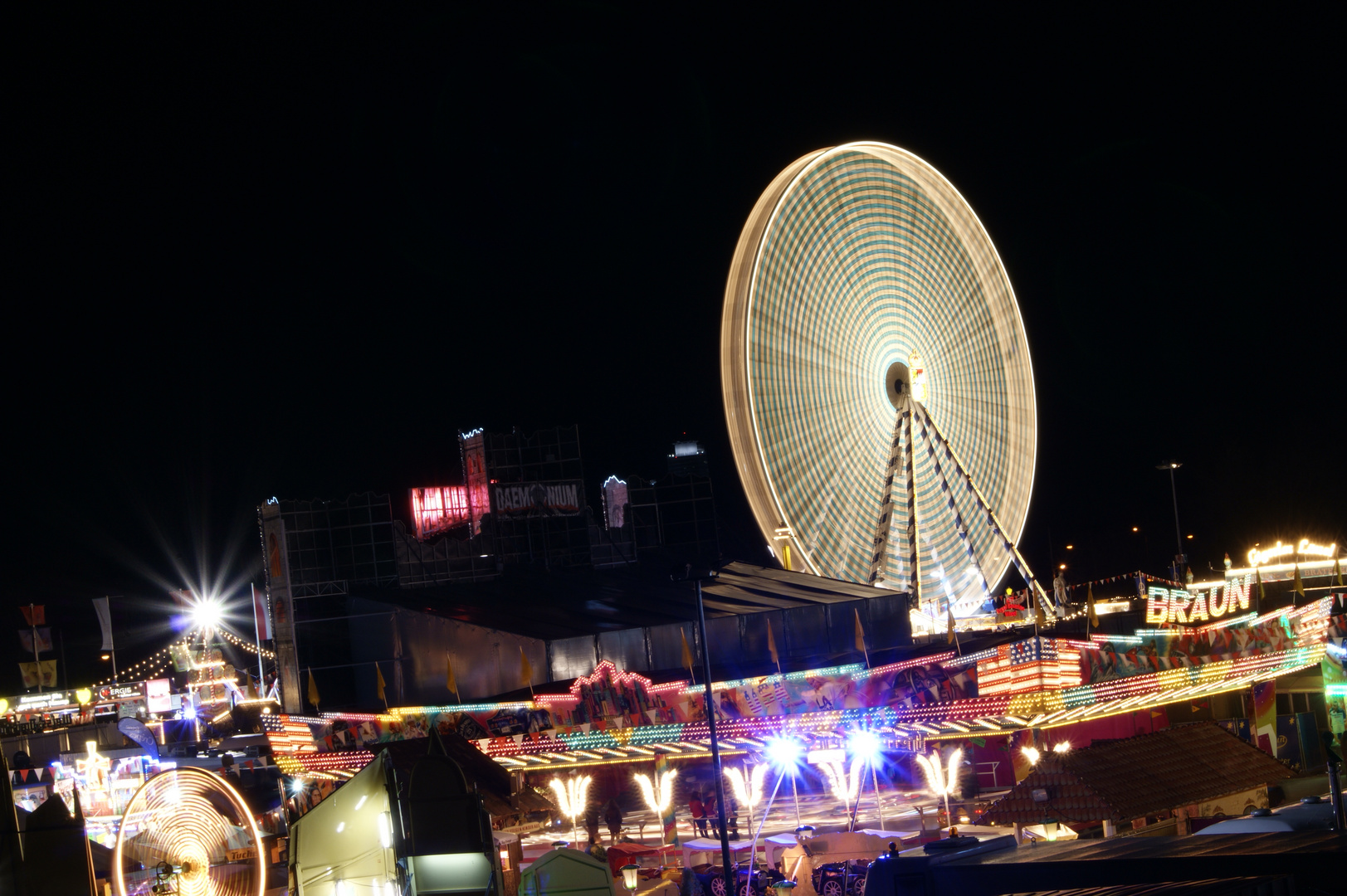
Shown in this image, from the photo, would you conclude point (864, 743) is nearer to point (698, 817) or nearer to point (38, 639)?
point (698, 817)

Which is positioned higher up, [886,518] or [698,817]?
[886,518]

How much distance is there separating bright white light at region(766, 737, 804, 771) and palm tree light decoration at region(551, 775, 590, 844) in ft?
13.7

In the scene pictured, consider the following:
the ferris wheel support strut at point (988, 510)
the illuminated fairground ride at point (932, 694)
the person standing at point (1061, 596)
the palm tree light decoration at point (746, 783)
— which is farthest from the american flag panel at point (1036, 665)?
the person standing at point (1061, 596)

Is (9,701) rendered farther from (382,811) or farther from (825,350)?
(382,811)

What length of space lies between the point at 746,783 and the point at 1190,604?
389 inches

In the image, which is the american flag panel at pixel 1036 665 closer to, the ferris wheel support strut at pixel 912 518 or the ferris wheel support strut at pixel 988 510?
the ferris wheel support strut at pixel 988 510

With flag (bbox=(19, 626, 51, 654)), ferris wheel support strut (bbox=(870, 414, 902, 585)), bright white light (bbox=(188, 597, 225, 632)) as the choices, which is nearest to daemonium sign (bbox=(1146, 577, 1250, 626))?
ferris wheel support strut (bbox=(870, 414, 902, 585))

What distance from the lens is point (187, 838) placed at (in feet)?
40.8

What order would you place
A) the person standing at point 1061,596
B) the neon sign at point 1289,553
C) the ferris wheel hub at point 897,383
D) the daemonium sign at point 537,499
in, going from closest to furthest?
the ferris wheel hub at point 897,383
the person standing at point 1061,596
the daemonium sign at point 537,499
the neon sign at point 1289,553

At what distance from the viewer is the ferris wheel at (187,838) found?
40.8 feet

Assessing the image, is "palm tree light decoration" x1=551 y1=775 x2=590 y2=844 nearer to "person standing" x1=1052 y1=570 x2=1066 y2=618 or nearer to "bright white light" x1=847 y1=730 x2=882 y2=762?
"bright white light" x1=847 y1=730 x2=882 y2=762

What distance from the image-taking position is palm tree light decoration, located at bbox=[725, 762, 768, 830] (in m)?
27.2

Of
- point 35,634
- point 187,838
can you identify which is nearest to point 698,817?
point 187,838

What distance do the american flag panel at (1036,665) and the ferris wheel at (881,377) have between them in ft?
29.3
